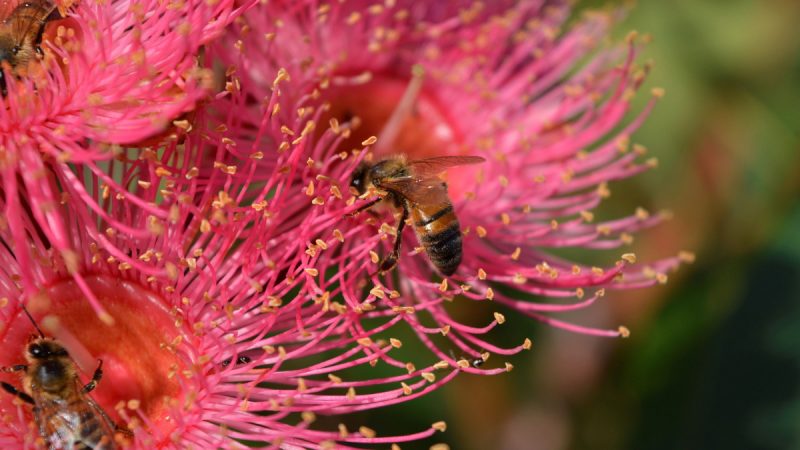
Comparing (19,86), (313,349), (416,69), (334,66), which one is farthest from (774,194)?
(19,86)

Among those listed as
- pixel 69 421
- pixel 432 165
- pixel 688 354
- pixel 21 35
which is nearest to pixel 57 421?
pixel 69 421

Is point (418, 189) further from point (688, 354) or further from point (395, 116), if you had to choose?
point (688, 354)

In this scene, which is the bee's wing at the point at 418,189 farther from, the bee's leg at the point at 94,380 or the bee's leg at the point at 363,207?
the bee's leg at the point at 94,380

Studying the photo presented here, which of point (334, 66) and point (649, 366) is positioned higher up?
point (334, 66)

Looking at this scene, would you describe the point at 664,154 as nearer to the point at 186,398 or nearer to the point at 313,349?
the point at 313,349

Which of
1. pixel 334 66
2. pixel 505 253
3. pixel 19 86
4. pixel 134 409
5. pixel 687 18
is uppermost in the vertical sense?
pixel 687 18

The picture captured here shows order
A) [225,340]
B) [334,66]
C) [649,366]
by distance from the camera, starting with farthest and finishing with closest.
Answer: [649,366]
[334,66]
[225,340]

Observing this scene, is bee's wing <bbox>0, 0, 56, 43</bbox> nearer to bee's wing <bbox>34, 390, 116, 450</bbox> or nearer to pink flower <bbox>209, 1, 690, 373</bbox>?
pink flower <bbox>209, 1, 690, 373</bbox>

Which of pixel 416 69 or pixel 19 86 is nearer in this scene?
pixel 19 86
